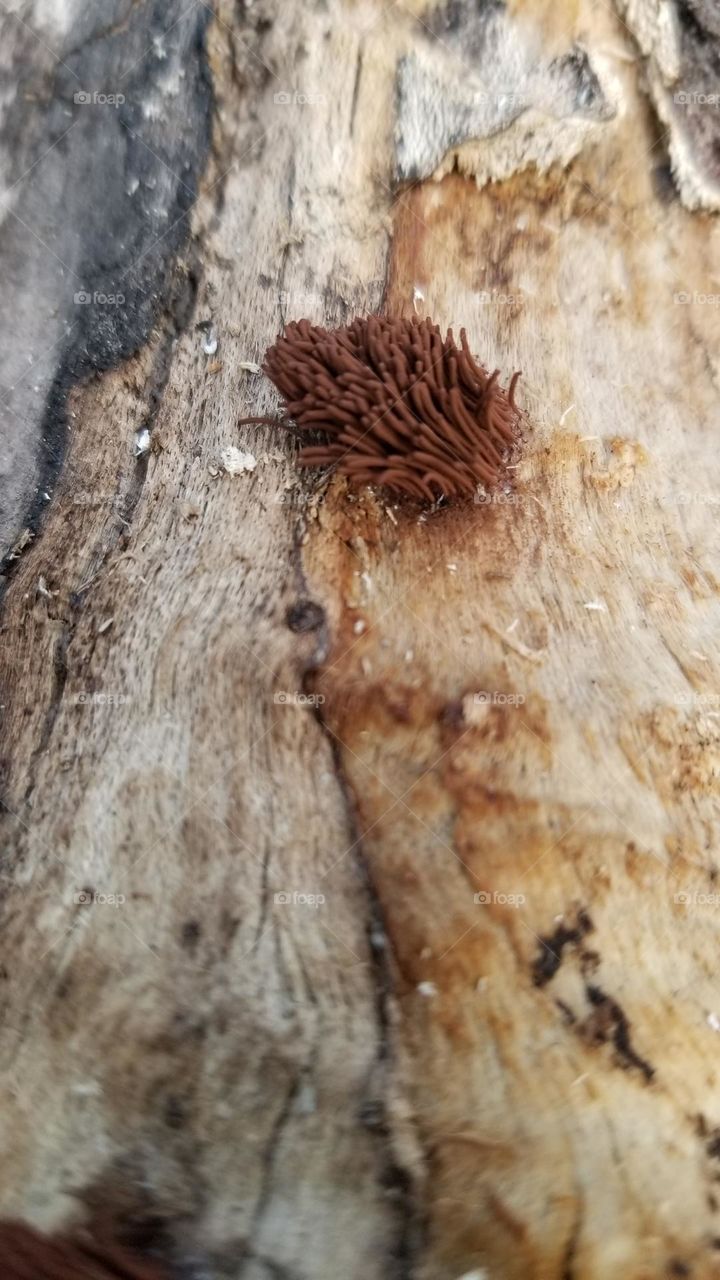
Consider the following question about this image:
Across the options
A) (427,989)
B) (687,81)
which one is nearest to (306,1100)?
(427,989)

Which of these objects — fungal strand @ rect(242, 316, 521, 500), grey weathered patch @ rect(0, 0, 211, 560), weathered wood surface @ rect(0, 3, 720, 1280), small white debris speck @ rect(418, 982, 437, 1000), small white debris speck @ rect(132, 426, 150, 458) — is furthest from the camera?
grey weathered patch @ rect(0, 0, 211, 560)

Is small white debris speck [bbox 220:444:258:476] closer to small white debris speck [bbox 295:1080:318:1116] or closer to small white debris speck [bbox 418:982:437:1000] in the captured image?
small white debris speck [bbox 418:982:437:1000]

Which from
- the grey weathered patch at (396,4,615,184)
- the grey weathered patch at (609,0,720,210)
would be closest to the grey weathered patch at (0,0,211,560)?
the grey weathered patch at (396,4,615,184)

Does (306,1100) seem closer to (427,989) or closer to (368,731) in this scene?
(427,989)

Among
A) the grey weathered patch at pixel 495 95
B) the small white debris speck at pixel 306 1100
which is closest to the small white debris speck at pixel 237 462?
the grey weathered patch at pixel 495 95

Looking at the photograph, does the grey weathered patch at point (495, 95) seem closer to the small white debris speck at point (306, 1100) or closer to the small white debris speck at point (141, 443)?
the small white debris speck at point (141, 443)
